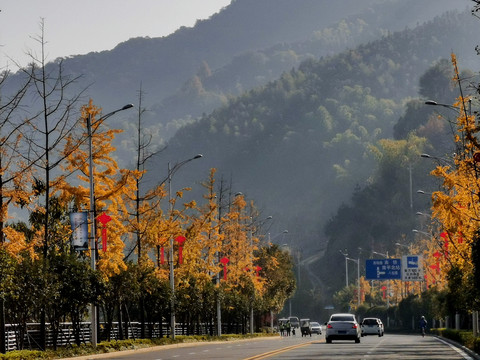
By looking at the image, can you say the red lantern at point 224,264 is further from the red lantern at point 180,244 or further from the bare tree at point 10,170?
the bare tree at point 10,170

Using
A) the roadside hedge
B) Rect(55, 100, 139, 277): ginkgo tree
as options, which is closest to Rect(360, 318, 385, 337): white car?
the roadside hedge

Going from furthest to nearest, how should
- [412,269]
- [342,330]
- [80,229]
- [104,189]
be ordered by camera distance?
[412,269], [342,330], [104,189], [80,229]

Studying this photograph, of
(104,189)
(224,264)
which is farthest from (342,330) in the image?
(224,264)

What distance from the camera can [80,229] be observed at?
40906 mm

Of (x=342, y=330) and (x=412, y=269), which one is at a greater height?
(x=412, y=269)

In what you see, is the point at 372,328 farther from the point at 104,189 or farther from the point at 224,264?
the point at 104,189

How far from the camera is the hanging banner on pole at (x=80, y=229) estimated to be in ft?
133

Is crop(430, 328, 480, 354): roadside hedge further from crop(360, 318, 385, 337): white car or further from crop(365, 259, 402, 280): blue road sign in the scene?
crop(365, 259, 402, 280): blue road sign

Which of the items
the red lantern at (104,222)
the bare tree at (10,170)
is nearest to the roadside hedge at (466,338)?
the red lantern at (104,222)

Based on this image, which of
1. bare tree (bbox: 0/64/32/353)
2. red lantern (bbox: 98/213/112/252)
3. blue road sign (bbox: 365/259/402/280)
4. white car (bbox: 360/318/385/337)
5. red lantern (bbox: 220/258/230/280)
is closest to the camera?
bare tree (bbox: 0/64/32/353)

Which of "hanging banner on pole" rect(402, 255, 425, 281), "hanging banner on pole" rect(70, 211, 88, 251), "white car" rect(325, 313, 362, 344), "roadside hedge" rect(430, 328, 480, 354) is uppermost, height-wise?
"hanging banner on pole" rect(402, 255, 425, 281)

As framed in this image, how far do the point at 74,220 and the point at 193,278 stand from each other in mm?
23027

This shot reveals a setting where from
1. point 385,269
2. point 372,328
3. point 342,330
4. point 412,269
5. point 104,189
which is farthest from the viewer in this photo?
point 385,269

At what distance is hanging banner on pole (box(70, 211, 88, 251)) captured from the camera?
40525 millimetres
